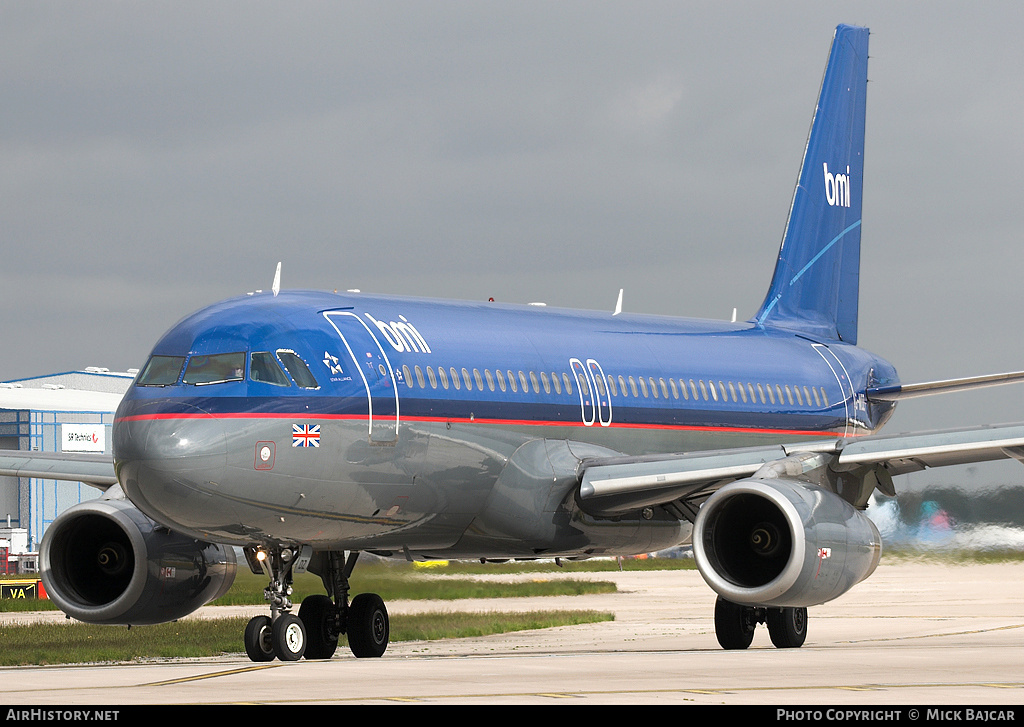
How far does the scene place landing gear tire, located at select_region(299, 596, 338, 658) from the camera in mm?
20953

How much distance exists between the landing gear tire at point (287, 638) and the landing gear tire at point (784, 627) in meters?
7.12

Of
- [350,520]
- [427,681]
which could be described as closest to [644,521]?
[350,520]

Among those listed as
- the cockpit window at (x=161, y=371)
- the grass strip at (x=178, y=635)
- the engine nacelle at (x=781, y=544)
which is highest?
the cockpit window at (x=161, y=371)

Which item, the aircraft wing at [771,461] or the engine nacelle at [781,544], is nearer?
the engine nacelle at [781,544]

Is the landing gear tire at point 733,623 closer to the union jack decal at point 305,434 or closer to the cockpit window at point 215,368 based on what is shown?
the union jack decal at point 305,434

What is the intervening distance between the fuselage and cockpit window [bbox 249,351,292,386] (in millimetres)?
21

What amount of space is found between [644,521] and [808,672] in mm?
6755

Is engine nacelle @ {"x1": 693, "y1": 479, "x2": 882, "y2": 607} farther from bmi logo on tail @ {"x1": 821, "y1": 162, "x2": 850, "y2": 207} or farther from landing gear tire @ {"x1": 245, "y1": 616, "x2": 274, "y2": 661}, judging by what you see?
bmi logo on tail @ {"x1": 821, "y1": 162, "x2": 850, "y2": 207}

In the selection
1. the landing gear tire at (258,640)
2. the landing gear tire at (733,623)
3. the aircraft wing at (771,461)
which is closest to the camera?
the landing gear tire at (258,640)

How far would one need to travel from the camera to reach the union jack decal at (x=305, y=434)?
58.5 feet

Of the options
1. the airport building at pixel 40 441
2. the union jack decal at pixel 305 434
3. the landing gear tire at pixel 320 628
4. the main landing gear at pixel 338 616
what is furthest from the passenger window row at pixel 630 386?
the airport building at pixel 40 441

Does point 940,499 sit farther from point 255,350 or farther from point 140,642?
point 255,350

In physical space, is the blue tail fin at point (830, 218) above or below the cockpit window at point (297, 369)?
above

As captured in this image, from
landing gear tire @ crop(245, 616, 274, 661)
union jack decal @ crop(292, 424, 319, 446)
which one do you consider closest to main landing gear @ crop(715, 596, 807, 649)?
landing gear tire @ crop(245, 616, 274, 661)
